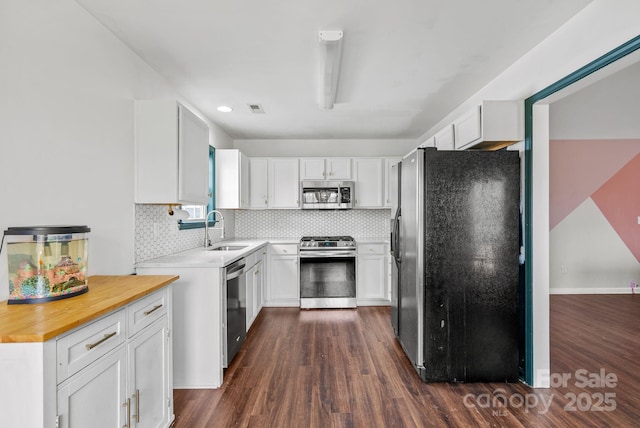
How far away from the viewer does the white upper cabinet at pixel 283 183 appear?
4.70m

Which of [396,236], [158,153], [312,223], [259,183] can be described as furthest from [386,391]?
[259,183]

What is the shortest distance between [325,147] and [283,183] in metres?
0.96

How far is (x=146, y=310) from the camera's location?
1595mm

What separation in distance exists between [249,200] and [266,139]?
3.60 ft

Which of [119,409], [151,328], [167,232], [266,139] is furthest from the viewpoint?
[266,139]

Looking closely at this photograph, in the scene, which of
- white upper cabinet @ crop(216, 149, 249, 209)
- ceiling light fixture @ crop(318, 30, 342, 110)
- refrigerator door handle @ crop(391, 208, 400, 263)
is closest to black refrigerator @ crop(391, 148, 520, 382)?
refrigerator door handle @ crop(391, 208, 400, 263)

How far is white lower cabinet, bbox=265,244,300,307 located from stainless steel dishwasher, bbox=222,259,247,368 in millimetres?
1196

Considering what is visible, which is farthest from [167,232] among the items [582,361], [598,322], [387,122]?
[598,322]

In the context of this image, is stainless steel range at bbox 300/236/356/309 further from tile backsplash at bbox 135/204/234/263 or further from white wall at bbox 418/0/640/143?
white wall at bbox 418/0/640/143

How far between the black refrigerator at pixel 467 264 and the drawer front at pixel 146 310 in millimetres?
1827

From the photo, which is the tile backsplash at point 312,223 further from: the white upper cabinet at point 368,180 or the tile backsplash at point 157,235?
the tile backsplash at point 157,235

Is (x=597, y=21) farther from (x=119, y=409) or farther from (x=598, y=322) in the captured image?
(x=598, y=322)

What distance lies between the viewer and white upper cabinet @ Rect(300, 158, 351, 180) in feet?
15.3

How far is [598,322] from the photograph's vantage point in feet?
11.8
